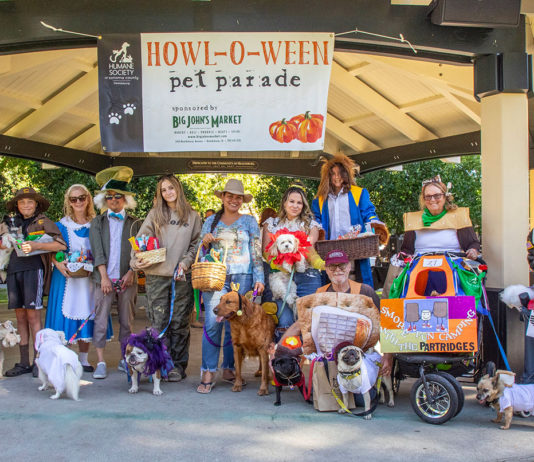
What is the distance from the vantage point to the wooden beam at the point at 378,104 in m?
9.97

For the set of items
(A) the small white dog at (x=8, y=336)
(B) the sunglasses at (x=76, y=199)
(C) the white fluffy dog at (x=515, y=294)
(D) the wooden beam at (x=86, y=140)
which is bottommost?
(A) the small white dog at (x=8, y=336)

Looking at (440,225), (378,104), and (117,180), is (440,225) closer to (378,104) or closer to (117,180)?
(117,180)

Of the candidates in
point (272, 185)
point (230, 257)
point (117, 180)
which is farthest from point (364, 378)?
point (272, 185)

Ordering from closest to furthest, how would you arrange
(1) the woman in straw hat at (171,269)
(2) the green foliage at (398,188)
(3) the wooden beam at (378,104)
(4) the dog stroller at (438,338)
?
(4) the dog stroller at (438,338)
(1) the woman in straw hat at (171,269)
(3) the wooden beam at (378,104)
(2) the green foliage at (398,188)

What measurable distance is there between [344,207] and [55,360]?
10.5ft

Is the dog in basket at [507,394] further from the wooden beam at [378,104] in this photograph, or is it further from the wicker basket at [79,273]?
the wooden beam at [378,104]

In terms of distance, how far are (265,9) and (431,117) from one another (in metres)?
5.47

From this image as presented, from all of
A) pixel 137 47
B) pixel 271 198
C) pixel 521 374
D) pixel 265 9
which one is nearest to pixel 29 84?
pixel 137 47

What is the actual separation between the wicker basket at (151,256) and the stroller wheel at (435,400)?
9.23 feet

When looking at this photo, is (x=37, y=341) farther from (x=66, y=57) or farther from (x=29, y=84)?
(x=29, y=84)

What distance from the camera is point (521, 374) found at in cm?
605

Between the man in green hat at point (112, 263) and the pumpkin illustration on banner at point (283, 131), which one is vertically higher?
the pumpkin illustration on banner at point (283, 131)

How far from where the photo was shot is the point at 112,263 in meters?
6.79

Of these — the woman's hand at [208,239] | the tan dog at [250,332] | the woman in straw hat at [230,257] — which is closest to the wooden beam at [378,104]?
the woman in straw hat at [230,257]
